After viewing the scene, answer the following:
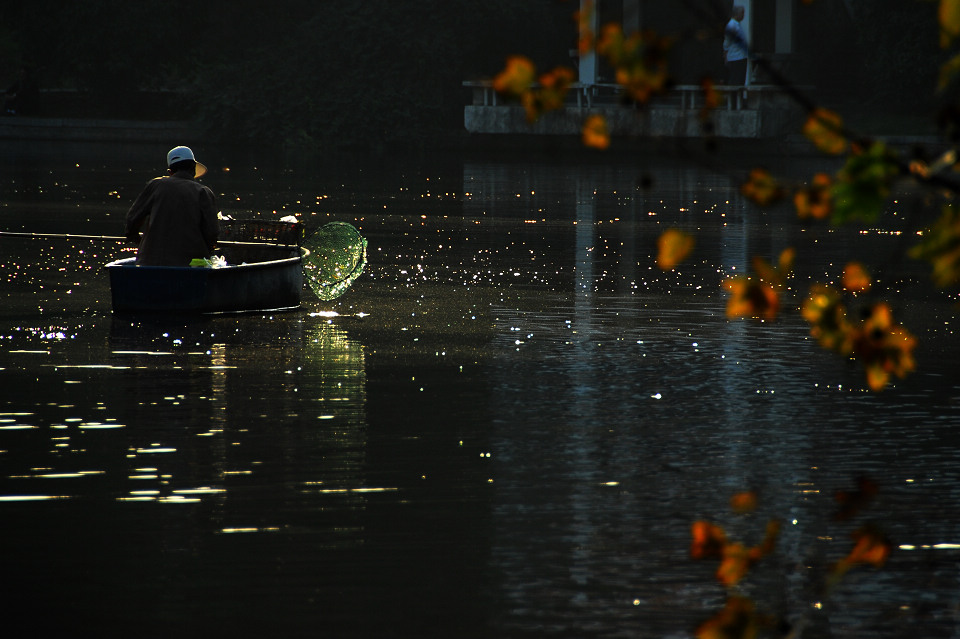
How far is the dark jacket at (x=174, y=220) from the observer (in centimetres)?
Answer: 1427

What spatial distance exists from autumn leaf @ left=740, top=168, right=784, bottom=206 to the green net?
12.8 metres

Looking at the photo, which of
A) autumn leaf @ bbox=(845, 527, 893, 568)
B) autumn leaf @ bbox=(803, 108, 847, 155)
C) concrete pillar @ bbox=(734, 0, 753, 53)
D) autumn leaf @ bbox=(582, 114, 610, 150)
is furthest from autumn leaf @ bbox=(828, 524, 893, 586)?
concrete pillar @ bbox=(734, 0, 753, 53)

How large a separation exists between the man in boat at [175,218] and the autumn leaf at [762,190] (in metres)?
11.4

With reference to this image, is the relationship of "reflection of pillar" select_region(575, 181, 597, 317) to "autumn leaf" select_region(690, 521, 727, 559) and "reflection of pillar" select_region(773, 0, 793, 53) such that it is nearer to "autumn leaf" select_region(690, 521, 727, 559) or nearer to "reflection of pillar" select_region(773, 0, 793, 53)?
"autumn leaf" select_region(690, 521, 727, 559)

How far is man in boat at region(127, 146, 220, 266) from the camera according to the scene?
14273 millimetres

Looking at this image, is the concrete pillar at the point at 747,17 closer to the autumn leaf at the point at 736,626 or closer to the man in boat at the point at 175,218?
the man in boat at the point at 175,218

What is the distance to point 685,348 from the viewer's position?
13.2 metres

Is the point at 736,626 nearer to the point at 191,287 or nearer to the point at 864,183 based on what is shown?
the point at 864,183

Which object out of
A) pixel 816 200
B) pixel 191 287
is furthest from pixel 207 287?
pixel 816 200

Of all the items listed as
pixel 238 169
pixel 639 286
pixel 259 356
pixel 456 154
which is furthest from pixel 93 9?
pixel 259 356

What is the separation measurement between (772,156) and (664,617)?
43156 millimetres

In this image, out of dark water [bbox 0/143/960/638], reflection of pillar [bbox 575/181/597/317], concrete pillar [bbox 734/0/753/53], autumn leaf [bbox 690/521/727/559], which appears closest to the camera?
autumn leaf [bbox 690/521/727/559]

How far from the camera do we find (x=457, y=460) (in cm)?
884

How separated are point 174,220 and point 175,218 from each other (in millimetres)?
19
